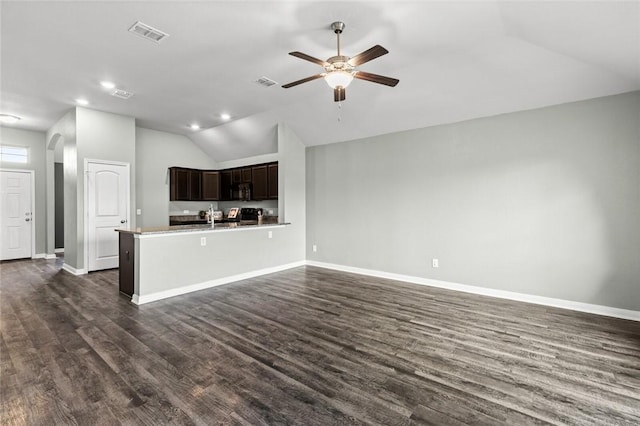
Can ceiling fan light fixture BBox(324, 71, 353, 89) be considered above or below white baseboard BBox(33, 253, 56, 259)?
above

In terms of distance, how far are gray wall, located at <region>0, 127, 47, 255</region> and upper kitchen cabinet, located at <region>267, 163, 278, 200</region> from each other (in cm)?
542

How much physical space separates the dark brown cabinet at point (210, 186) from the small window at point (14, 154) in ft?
12.8

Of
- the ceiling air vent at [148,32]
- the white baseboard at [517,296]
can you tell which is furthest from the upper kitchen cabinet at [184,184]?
the ceiling air vent at [148,32]

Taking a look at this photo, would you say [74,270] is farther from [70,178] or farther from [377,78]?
[377,78]

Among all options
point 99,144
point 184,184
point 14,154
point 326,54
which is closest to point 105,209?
point 99,144

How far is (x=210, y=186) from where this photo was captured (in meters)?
8.30

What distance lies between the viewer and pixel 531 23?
9.26 feet

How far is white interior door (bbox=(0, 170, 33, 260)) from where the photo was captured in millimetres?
6758

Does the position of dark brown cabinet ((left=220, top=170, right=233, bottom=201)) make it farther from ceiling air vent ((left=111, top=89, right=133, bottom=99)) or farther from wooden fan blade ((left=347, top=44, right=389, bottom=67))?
wooden fan blade ((left=347, top=44, right=389, bottom=67))

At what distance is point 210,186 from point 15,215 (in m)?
4.29

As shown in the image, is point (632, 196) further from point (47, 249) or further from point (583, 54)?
point (47, 249)

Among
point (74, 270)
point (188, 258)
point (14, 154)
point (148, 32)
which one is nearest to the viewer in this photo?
point (148, 32)

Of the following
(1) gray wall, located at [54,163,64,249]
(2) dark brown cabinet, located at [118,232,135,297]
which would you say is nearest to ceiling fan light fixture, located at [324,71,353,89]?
(2) dark brown cabinet, located at [118,232,135,297]

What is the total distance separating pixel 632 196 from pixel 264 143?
6153 mm
